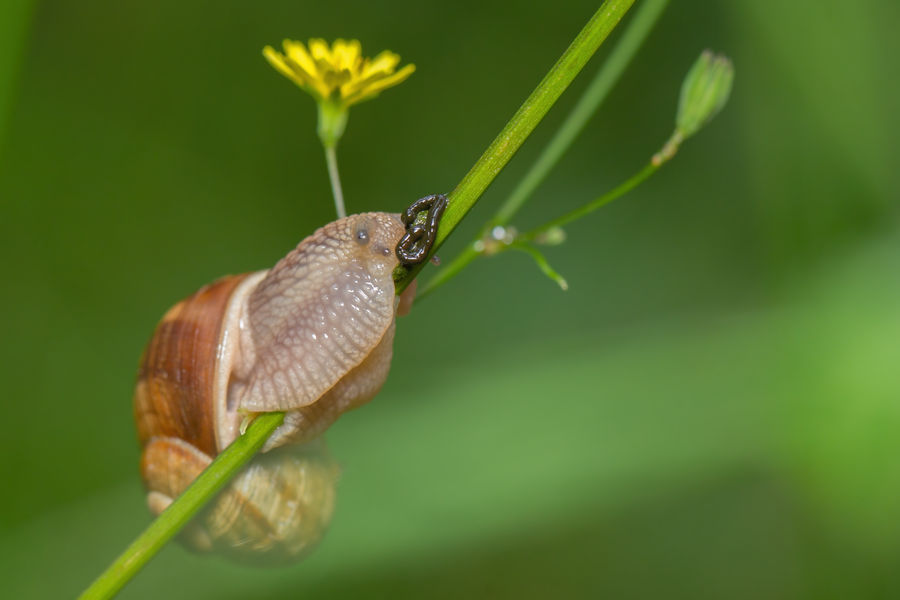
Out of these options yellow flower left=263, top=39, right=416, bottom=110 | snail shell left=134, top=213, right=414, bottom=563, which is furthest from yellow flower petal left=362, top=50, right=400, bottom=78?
snail shell left=134, top=213, right=414, bottom=563

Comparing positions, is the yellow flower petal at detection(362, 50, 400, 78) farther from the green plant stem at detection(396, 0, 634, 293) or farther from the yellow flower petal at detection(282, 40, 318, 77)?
the green plant stem at detection(396, 0, 634, 293)

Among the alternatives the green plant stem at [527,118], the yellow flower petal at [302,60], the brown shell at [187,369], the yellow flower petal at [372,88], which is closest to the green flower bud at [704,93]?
the green plant stem at [527,118]

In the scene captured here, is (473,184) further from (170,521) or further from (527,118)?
(170,521)

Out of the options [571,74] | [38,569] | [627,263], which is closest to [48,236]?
[38,569]

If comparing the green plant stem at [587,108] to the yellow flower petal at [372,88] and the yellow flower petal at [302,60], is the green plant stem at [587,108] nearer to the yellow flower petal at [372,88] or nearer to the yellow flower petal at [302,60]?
the yellow flower petal at [372,88]

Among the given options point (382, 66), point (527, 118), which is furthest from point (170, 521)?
point (382, 66)

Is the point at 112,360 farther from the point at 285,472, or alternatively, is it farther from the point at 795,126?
the point at 795,126
